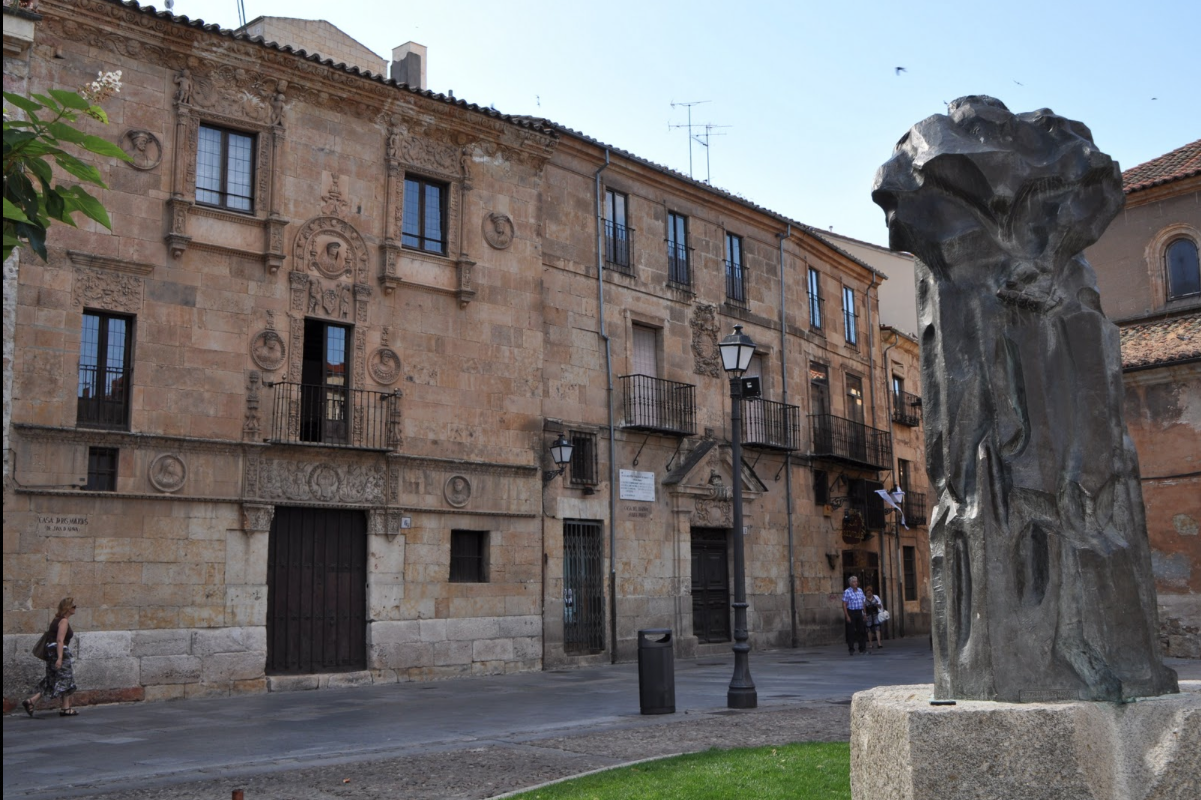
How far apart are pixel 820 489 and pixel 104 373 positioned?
54.2 ft

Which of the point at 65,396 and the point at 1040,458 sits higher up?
the point at 65,396

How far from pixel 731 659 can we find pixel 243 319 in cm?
1098

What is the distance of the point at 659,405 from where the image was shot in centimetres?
2200

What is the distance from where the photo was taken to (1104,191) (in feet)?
16.7

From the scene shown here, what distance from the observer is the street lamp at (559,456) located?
63.0 feet

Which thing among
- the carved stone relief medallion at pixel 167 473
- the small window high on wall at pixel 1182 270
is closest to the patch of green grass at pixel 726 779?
the carved stone relief medallion at pixel 167 473

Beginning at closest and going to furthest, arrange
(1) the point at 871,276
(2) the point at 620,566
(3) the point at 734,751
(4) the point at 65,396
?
(3) the point at 734,751
(4) the point at 65,396
(2) the point at 620,566
(1) the point at 871,276

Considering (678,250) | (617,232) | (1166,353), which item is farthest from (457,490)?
(1166,353)

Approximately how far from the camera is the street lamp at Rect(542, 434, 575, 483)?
1920cm

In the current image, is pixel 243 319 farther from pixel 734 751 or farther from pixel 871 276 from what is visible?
pixel 871 276

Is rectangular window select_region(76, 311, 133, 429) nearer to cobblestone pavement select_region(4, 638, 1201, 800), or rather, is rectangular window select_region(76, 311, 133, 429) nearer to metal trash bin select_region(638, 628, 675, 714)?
cobblestone pavement select_region(4, 638, 1201, 800)

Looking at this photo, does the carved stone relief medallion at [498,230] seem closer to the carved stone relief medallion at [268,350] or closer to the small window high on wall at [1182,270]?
the carved stone relief medallion at [268,350]

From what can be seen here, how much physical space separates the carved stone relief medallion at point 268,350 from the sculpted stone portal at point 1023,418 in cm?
1264

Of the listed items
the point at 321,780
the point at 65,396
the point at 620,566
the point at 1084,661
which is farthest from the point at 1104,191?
the point at 620,566
